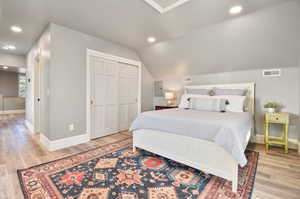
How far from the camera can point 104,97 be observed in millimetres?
3506

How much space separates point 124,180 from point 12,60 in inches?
240

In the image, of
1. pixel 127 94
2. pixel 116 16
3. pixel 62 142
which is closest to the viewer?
pixel 116 16

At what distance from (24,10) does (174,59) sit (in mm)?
3231

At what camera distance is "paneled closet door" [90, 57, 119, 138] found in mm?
3314

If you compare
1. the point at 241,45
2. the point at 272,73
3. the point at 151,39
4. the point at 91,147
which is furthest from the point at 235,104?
the point at 91,147

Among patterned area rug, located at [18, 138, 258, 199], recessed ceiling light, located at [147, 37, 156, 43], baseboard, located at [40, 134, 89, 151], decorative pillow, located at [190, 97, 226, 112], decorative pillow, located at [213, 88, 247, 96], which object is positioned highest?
recessed ceiling light, located at [147, 37, 156, 43]

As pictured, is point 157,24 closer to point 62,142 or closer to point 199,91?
point 199,91

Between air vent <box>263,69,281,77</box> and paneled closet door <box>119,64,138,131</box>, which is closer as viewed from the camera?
air vent <box>263,69,281,77</box>

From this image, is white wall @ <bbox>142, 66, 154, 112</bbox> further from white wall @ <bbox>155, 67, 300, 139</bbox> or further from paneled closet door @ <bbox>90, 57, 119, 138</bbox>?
white wall @ <bbox>155, 67, 300, 139</bbox>

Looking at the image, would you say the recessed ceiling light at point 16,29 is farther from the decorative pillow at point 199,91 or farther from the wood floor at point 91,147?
the decorative pillow at point 199,91

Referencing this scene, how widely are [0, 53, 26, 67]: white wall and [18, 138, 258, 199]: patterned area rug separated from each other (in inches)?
192

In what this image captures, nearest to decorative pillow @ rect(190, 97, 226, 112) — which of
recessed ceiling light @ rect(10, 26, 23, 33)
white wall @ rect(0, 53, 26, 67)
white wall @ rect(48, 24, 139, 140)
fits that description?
white wall @ rect(48, 24, 139, 140)

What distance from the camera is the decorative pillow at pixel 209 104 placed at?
109 inches

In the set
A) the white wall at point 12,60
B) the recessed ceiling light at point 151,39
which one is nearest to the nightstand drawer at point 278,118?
the recessed ceiling light at point 151,39
